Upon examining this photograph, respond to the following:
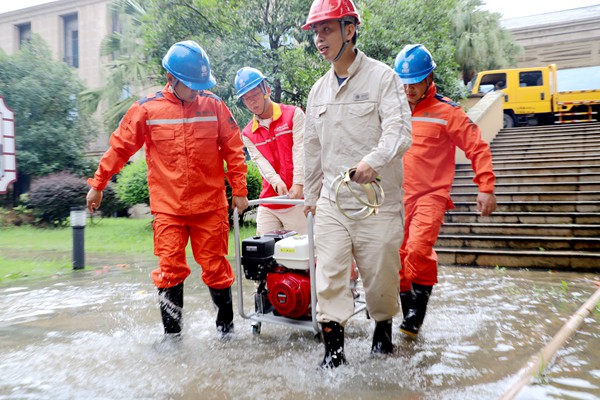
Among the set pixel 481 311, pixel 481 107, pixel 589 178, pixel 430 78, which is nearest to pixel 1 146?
pixel 430 78

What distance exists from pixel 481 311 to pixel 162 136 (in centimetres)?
299

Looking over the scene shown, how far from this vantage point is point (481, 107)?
1256 cm

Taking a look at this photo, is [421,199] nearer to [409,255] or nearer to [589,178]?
[409,255]

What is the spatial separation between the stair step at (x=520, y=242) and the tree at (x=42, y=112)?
15577mm

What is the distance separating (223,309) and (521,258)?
437cm

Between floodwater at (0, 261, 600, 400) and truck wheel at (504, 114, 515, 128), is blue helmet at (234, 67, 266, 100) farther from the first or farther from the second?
truck wheel at (504, 114, 515, 128)

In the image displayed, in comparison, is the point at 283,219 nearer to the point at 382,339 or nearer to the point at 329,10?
the point at 382,339

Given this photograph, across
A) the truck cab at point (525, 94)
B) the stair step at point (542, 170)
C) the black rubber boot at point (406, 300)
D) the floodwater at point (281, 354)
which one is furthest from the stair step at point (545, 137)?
the black rubber boot at point (406, 300)

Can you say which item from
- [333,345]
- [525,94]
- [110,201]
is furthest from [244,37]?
[525,94]

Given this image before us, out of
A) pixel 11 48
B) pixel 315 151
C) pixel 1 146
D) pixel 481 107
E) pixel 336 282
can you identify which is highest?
pixel 11 48

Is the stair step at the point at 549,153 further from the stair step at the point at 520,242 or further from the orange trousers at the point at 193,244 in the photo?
the orange trousers at the point at 193,244

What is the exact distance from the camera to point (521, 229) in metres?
7.41

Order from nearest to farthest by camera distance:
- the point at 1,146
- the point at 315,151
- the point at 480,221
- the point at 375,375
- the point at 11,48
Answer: the point at 375,375 < the point at 315,151 < the point at 1,146 < the point at 480,221 < the point at 11,48

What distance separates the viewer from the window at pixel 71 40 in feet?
88.8
